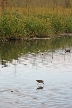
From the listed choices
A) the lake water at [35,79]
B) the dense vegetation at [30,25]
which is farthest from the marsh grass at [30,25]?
the lake water at [35,79]

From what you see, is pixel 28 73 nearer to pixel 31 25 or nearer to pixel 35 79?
pixel 35 79

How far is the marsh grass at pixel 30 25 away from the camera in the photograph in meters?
29.1

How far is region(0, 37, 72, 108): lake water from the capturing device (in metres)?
10.7

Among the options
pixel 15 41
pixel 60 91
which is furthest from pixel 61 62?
pixel 15 41

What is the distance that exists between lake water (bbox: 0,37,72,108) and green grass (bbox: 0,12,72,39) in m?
8.23

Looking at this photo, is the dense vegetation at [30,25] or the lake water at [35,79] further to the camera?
the dense vegetation at [30,25]

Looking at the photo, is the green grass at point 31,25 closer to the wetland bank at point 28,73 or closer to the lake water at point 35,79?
the wetland bank at point 28,73

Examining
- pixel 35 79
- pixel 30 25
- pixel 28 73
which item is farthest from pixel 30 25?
pixel 35 79

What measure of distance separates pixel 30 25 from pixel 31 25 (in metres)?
0.08

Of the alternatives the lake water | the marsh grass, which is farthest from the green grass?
the lake water

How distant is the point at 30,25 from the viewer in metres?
32.1

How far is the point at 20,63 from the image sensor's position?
688 inches

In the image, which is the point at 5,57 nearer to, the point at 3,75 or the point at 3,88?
the point at 3,75

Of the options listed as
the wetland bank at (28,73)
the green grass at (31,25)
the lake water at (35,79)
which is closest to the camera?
the lake water at (35,79)
